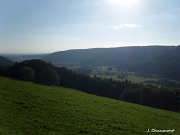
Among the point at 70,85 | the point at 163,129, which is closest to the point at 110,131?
the point at 163,129

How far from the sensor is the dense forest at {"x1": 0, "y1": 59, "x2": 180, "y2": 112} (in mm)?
80938

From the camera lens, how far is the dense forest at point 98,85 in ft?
266

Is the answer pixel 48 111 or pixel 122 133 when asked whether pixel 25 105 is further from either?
pixel 122 133

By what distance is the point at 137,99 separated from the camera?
8756 cm

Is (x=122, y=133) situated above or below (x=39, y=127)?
below

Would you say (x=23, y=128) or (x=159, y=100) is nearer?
(x=23, y=128)

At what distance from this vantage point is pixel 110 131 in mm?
19578

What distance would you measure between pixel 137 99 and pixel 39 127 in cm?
7805

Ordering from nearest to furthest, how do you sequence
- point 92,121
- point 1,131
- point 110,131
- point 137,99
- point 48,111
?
point 1,131
point 110,131
point 92,121
point 48,111
point 137,99

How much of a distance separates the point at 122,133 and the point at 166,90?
72152 millimetres

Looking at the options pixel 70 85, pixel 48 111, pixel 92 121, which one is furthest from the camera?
pixel 70 85

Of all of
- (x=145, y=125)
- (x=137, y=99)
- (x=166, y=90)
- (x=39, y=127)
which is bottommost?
(x=137, y=99)

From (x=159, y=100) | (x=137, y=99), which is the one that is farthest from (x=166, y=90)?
(x=137, y=99)

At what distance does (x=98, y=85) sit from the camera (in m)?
119
